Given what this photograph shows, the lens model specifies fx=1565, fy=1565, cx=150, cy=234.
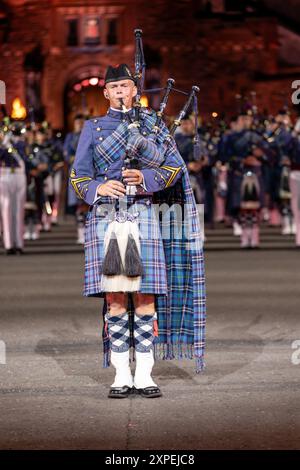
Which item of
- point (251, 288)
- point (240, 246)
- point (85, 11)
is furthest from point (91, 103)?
point (251, 288)

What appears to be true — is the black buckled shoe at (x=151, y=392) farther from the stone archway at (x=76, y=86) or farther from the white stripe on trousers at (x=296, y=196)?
the stone archway at (x=76, y=86)

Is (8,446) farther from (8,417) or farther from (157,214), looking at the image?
(157,214)

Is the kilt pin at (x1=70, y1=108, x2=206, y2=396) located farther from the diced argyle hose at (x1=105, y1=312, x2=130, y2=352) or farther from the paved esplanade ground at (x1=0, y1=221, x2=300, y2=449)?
the paved esplanade ground at (x1=0, y1=221, x2=300, y2=449)

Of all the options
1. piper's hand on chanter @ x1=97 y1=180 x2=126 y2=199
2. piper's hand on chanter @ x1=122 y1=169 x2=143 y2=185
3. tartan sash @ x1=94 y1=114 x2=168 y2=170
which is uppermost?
tartan sash @ x1=94 y1=114 x2=168 y2=170

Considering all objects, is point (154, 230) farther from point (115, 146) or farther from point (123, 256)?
point (115, 146)

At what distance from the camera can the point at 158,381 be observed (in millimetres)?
9062

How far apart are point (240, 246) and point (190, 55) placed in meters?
40.1

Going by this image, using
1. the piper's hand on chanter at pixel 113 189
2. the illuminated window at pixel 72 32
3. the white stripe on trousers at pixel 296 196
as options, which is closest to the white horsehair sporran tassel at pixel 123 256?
the piper's hand on chanter at pixel 113 189

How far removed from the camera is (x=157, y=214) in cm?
859

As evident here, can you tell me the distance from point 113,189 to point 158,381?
1358 mm

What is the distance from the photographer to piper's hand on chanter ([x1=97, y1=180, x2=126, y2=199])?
8289mm

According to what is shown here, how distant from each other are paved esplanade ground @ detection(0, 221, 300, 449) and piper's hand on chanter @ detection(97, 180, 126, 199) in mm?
1104

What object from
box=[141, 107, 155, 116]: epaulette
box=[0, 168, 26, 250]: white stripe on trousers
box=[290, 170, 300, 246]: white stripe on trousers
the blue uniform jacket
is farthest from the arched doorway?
the blue uniform jacket

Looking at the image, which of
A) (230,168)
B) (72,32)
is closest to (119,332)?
(230,168)
